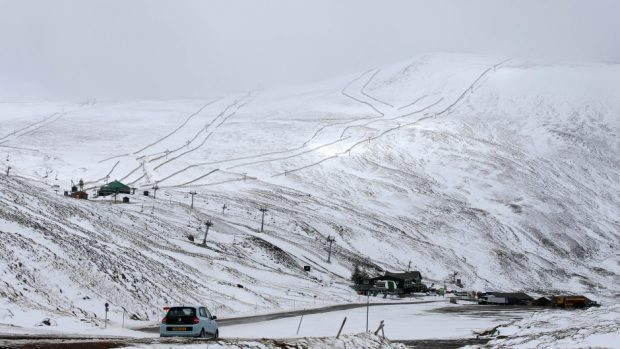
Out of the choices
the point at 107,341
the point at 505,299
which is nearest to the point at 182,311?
the point at 107,341

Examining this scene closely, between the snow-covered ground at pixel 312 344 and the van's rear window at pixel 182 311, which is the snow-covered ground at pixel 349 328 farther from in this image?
the snow-covered ground at pixel 312 344

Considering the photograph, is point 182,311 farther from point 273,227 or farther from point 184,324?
point 273,227

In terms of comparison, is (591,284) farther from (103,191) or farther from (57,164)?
(57,164)

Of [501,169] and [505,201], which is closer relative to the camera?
[505,201]

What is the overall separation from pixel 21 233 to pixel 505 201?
15724cm

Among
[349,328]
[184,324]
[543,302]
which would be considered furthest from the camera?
[543,302]

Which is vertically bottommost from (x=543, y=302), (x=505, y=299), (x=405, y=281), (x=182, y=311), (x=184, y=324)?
(x=543, y=302)

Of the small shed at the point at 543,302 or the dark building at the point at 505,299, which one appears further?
the small shed at the point at 543,302

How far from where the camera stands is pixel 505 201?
592ft

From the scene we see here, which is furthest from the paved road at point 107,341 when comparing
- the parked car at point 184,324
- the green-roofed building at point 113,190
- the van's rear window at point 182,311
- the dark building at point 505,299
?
the green-roofed building at point 113,190

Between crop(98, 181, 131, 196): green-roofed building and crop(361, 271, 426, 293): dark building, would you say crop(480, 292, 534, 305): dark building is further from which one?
crop(98, 181, 131, 196): green-roofed building

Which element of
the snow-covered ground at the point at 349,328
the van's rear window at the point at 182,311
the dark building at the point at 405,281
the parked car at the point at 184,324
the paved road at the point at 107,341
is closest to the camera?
the paved road at the point at 107,341

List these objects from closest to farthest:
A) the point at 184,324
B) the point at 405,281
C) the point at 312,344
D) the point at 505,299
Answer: the point at 312,344 → the point at 184,324 → the point at 505,299 → the point at 405,281

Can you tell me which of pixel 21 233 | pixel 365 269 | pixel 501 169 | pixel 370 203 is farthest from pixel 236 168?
pixel 21 233
